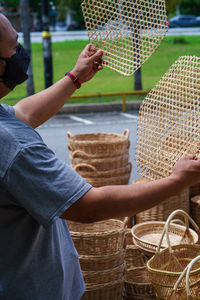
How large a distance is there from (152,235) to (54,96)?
1.71 metres

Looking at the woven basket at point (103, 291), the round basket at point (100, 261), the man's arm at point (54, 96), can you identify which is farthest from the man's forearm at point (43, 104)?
the woven basket at point (103, 291)

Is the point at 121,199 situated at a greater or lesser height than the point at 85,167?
greater

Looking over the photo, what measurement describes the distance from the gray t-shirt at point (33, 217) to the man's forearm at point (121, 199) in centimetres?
5

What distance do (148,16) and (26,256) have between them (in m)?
0.97

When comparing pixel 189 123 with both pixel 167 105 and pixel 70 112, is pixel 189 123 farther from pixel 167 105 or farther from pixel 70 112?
pixel 70 112

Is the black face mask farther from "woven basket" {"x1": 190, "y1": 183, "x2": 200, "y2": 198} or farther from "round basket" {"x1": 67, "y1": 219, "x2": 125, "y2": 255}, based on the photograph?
"woven basket" {"x1": 190, "y1": 183, "x2": 200, "y2": 198}

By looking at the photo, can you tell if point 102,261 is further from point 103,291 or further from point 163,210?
point 163,210

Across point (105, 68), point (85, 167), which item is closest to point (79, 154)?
point (85, 167)

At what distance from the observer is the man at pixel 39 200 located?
1.28 metres

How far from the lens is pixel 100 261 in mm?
2766

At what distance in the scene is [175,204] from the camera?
12.2ft

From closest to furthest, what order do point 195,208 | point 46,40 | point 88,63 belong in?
point 88,63 < point 195,208 < point 46,40

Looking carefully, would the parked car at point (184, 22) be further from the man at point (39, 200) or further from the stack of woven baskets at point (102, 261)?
the man at point (39, 200)

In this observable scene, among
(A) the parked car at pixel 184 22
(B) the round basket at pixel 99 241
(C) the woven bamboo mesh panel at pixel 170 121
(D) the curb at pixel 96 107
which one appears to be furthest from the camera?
(A) the parked car at pixel 184 22
